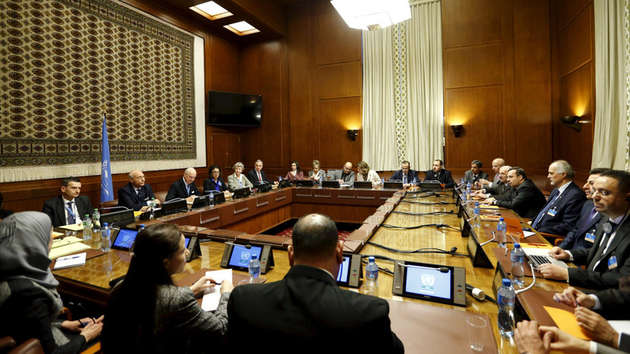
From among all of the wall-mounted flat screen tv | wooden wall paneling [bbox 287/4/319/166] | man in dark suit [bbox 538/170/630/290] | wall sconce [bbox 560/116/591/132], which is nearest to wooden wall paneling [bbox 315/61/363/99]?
wooden wall paneling [bbox 287/4/319/166]

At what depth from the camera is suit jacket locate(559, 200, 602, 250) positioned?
2250 mm

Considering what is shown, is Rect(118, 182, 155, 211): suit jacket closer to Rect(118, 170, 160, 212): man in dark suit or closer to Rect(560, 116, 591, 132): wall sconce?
Rect(118, 170, 160, 212): man in dark suit

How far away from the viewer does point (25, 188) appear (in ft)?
13.0

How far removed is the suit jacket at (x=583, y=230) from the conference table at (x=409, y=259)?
331 millimetres

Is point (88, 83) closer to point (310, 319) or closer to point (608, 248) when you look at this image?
point (310, 319)

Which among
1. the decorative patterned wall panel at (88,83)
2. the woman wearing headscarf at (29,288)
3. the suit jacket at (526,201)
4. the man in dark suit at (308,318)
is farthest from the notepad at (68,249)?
the suit jacket at (526,201)

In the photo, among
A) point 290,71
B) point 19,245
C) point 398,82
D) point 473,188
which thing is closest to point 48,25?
point 19,245

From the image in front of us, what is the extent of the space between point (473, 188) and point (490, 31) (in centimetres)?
344

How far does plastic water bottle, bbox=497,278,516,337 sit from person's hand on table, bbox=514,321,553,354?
77 millimetres

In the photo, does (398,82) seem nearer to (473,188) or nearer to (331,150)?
(331,150)

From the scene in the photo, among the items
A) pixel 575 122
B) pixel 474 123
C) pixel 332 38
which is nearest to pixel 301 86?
pixel 332 38

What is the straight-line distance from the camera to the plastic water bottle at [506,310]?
3.81ft

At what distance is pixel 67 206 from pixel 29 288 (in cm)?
255

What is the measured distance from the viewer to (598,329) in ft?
3.57
